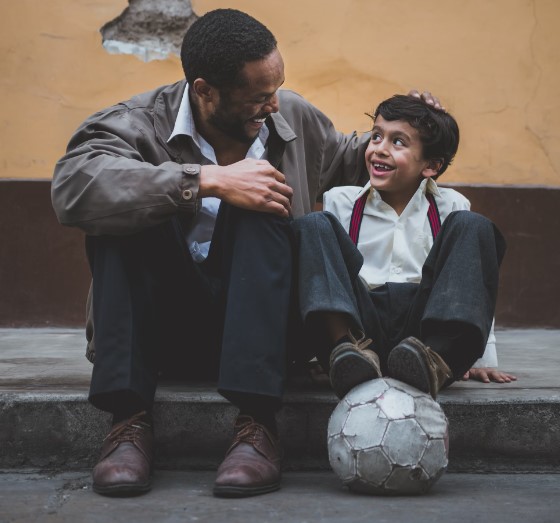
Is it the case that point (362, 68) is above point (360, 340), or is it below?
above

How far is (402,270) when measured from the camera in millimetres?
2715

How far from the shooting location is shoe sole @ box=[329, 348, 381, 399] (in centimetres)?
220

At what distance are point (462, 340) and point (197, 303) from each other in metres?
0.72

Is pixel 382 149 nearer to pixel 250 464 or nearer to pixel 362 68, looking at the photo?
pixel 250 464

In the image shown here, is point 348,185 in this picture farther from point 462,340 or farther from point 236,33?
point 462,340

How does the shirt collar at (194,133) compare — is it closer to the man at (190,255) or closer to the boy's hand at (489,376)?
the man at (190,255)

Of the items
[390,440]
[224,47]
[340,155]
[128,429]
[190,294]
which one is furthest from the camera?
[340,155]

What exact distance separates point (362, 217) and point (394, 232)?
13 cm

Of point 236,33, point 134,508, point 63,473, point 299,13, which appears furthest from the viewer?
point 299,13

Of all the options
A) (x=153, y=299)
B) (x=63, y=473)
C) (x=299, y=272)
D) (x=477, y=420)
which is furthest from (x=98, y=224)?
(x=477, y=420)

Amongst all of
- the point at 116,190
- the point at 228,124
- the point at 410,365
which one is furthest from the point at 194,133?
the point at 410,365

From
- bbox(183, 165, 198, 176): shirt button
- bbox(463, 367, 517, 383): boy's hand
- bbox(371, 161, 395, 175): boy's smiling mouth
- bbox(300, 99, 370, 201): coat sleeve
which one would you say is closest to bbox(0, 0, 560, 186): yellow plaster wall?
bbox(300, 99, 370, 201): coat sleeve

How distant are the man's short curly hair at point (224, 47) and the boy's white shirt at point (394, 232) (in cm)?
52

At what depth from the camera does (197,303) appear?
2506mm
